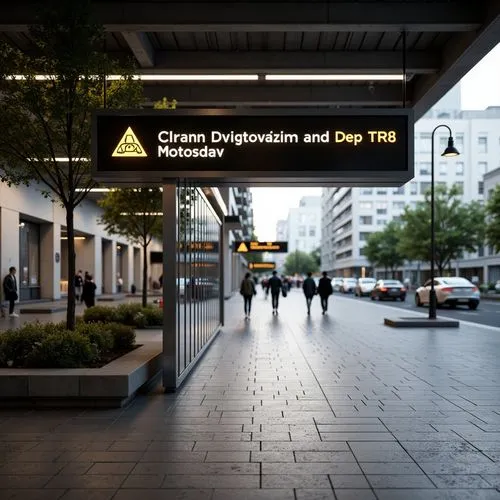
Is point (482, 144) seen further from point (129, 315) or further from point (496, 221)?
point (129, 315)

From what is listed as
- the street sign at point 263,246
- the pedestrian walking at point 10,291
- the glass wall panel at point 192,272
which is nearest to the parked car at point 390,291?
the street sign at point 263,246

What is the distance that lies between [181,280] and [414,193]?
97.5 meters

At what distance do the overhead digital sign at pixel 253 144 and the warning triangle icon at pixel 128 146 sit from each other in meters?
0.01

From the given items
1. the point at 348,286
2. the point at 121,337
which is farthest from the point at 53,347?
the point at 348,286

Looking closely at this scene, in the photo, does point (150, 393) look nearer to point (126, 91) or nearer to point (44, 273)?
point (126, 91)

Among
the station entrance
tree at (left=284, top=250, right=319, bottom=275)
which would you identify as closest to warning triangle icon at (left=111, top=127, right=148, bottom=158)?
the station entrance

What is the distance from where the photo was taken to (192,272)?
998 cm

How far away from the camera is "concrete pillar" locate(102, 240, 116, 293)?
41094 millimetres

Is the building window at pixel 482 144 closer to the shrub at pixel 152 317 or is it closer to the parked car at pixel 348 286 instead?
the parked car at pixel 348 286

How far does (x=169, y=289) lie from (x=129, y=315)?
807 cm

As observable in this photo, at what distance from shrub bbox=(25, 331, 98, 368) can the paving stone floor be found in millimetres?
780

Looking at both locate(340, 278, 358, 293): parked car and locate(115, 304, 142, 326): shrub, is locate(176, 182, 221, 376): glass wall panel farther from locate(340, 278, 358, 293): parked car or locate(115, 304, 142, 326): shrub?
locate(340, 278, 358, 293): parked car

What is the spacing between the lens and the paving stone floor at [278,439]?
432cm

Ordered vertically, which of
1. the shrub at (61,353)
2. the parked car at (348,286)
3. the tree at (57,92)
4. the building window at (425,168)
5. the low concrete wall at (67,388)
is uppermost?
the building window at (425,168)
